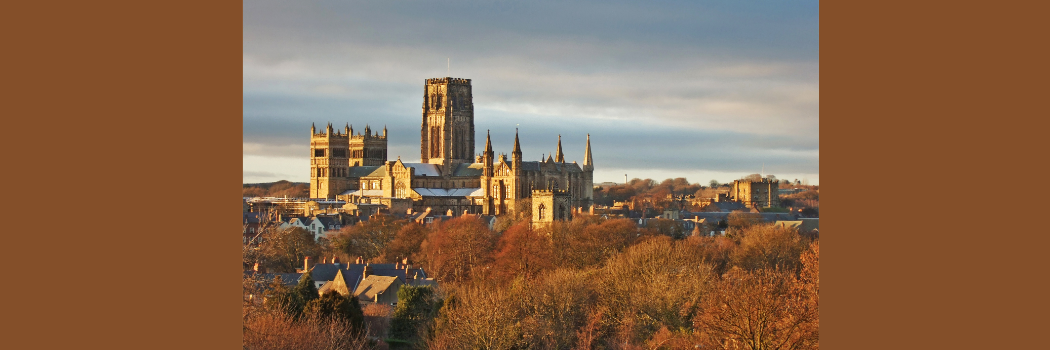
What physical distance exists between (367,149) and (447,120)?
18.3 meters

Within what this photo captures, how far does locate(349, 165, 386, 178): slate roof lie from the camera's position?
150 meters

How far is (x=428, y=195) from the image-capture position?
140125mm

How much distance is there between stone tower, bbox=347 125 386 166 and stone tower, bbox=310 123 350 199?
704cm

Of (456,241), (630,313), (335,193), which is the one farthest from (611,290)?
(335,193)

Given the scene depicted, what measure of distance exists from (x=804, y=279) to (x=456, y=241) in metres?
45.5

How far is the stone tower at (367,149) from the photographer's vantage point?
540 feet

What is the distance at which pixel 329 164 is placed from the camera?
154 meters

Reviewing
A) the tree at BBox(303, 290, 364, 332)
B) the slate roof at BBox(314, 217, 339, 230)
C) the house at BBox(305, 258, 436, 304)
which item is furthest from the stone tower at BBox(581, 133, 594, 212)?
the tree at BBox(303, 290, 364, 332)

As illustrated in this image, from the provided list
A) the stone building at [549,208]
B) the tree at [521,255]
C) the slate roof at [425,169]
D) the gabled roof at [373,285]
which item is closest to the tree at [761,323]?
the tree at [521,255]

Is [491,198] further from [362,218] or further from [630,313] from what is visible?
[630,313]

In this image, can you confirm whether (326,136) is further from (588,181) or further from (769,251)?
(769,251)

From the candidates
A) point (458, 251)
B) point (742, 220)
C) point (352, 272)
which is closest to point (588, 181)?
point (742, 220)

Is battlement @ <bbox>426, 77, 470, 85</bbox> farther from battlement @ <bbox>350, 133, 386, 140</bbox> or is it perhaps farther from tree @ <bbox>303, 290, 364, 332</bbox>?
tree @ <bbox>303, 290, 364, 332</bbox>

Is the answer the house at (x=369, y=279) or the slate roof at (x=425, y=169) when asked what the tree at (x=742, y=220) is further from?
the house at (x=369, y=279)
